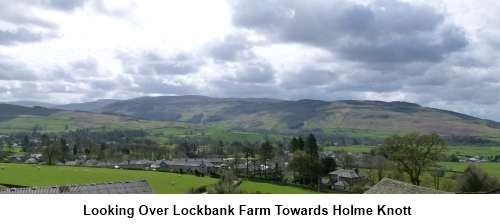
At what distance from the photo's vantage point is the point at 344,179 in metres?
82.1

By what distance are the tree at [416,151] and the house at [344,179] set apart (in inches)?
1238

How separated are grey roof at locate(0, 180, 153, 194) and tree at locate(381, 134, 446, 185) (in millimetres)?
26357

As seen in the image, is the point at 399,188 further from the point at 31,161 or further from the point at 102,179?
the point at 31,161

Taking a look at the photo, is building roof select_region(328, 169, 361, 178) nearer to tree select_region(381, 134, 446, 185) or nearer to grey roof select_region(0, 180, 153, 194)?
tree select_region(381, 134, 446, 185)

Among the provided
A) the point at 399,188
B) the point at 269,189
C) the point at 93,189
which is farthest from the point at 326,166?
the point at 399,188

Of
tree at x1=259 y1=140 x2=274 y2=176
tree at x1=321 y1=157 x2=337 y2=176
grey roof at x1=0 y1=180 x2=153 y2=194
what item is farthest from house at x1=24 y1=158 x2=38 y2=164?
grey roof at x1=0 y1=180 x2=153 y2=194

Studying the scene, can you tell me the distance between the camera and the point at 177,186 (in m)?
62.9

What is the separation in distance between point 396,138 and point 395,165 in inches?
163

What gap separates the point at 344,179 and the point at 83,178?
3799 cm

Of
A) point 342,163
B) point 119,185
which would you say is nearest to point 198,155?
point 342,163

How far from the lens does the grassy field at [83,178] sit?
6020 centimetres

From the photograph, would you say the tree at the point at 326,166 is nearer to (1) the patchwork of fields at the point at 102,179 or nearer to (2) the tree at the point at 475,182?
(1) the patchwork of fields at the point at 102,179
